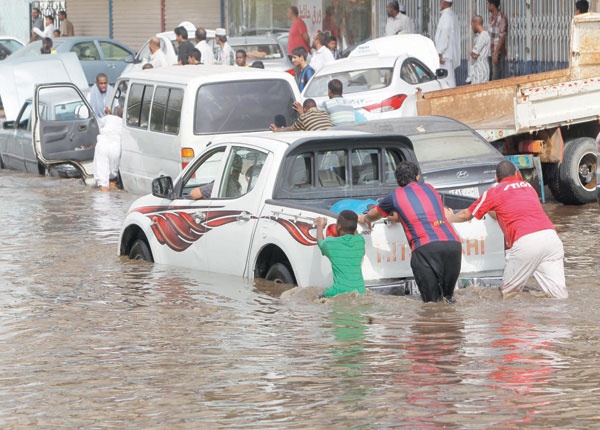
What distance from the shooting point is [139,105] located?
16.5m

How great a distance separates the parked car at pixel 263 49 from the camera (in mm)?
27781

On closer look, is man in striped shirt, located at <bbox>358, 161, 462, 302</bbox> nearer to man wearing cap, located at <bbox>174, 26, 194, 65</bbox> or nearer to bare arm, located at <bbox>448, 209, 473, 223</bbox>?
bare arm, located at <bbox>448, 209, 473, 223</bbox>

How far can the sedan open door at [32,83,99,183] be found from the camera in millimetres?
20281

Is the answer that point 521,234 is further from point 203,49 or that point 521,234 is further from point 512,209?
point 203,49

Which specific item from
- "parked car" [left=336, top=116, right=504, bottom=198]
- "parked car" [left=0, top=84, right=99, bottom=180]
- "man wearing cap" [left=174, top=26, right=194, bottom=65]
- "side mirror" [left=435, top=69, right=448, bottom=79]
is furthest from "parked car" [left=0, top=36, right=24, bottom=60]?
"parked car" [left=336, top=116, right=504, bottom=198]

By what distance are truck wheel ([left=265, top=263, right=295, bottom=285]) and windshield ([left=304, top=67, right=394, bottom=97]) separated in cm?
981

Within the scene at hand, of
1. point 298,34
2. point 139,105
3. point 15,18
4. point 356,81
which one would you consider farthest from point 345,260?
point 15,18

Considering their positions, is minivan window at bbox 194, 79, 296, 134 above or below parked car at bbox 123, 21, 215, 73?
below

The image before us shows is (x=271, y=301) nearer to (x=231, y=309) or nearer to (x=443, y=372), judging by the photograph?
(x=231, y=309)

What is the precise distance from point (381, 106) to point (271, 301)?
9.40 meters

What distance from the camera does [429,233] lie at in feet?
31.3

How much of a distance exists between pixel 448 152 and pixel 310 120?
5.23 ft

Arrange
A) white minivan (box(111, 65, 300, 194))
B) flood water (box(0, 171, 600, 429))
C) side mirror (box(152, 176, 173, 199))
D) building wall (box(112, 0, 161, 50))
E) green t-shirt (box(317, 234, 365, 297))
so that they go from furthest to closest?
1. building wall (box(112, 0, 161, 50))
2. white minivan (box(111, 65, 300, 194))
3. side mirror (box(152, 176, 173, 199))
4. green t-shirt (box(317, 234, 365, 297))
5. flood water (box(0, 171, 600, 429))

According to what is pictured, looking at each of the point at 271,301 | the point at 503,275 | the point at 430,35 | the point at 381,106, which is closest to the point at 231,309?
the point at 271,301
